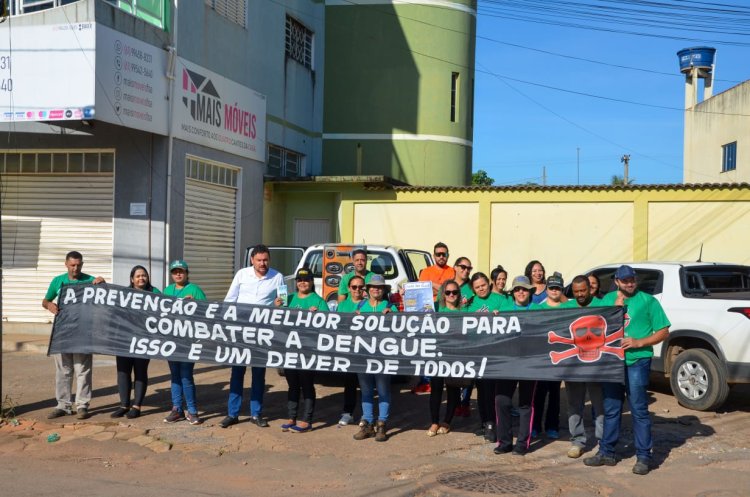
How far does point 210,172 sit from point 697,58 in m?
29.1

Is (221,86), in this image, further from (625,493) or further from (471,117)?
(625,493)

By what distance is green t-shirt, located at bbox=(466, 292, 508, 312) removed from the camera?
27.9 ft

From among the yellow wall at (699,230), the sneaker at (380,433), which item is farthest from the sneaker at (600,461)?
the yellow wall at (699,230)

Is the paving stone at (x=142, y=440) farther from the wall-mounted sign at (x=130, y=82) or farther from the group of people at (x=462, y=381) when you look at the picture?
the wall-mounted sign at (x=130, y=82)

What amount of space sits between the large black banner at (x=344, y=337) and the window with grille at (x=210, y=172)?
7342 mm

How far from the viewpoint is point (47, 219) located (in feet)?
51.9

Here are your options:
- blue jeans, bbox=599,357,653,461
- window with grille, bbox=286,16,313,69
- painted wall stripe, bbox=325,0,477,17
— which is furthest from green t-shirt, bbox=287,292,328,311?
painted wall stripe, bbox=325,0,477,17

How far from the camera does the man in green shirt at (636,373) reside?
7238 mm

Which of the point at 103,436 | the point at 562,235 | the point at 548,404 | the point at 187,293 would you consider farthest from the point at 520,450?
the point at 562,235

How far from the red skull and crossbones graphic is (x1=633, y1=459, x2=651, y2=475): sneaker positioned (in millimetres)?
929

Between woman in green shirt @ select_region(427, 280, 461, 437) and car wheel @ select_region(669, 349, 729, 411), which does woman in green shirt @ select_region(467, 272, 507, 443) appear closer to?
woman in green shirt @ select_region(427, 280, 461, 437)

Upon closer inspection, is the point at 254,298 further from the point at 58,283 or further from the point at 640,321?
the point at 640,321

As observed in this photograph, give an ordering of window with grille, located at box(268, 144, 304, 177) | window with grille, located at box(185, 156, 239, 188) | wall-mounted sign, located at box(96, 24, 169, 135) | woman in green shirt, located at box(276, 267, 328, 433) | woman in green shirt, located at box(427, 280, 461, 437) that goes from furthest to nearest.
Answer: window with grille, located at box(268, 144, 304, 177)
window with grille, located at box(185, 156, 239, 188)
wall-mounted sign, located at box(96, 24, 169, 135)
woman in green shirt, located at box(276, 267, 328, 433)
woman in green shirt, located at box(427, 280, 461, 437)

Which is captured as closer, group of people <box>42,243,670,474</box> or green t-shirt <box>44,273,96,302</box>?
group of people <box>42,243,670,474</box>
